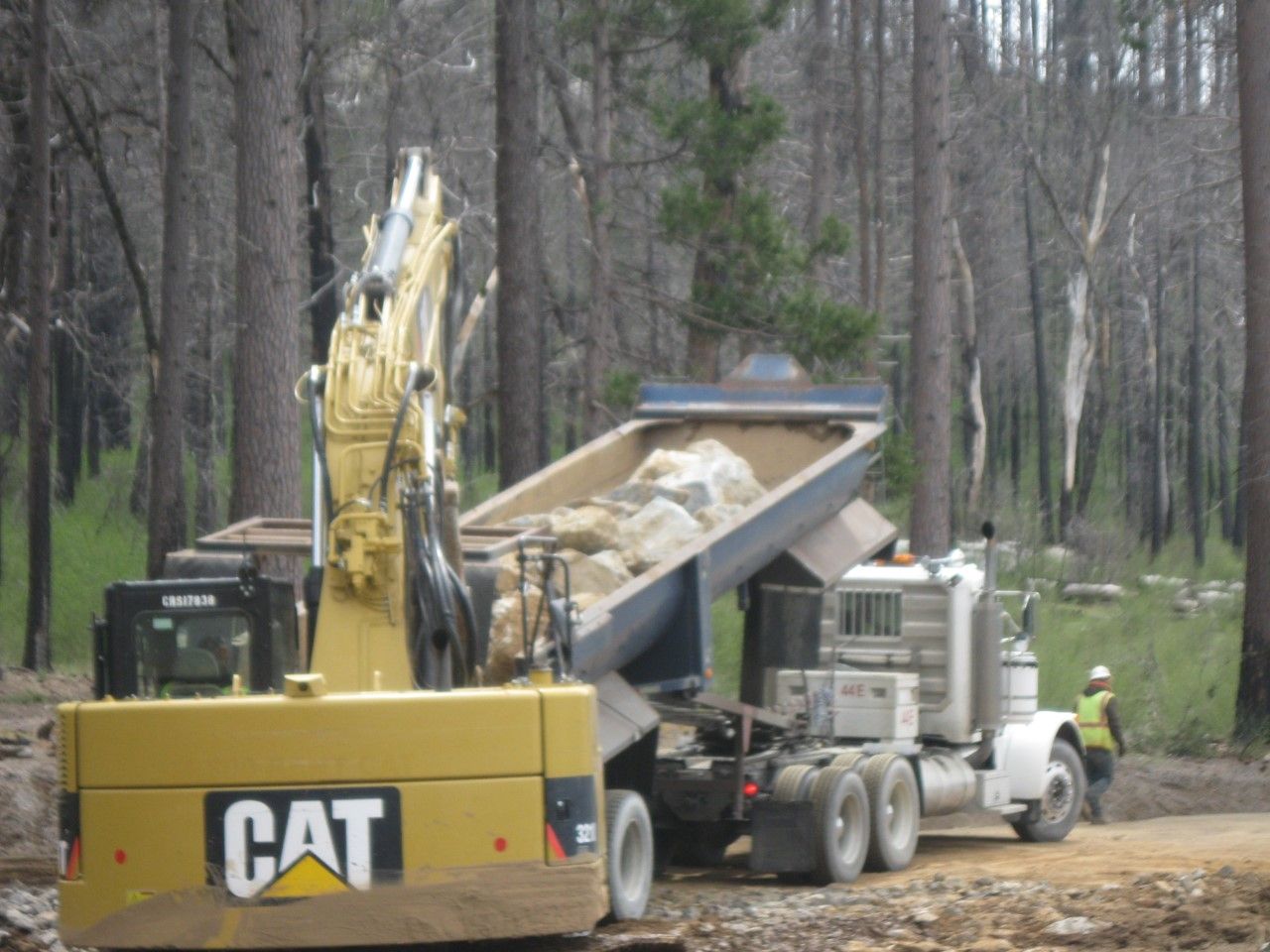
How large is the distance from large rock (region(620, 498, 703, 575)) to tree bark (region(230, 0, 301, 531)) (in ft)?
19.4

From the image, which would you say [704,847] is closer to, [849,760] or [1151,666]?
[849,760]

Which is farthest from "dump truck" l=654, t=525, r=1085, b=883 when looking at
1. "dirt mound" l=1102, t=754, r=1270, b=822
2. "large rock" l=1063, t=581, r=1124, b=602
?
"large rock" l=1063, t=581, r=1124, b=602

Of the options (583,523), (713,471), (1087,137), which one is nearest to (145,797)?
(583,523)

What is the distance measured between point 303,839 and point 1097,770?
11.5m

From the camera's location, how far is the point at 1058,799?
16.8m

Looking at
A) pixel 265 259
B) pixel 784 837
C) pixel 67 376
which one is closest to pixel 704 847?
pixel 784 837

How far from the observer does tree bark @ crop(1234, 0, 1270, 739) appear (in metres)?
23.3

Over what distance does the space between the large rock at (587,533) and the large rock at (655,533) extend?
0.09 m

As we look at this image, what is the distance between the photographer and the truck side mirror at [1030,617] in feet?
52.9

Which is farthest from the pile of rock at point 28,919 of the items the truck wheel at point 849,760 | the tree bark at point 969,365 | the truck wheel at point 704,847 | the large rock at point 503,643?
the tree bark at point 969,365

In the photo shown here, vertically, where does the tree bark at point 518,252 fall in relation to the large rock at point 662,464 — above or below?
above

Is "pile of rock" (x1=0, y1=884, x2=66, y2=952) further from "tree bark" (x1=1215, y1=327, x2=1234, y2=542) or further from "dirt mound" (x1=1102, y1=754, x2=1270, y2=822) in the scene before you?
"tree bark" (x1=1215, y1=327, x2=1234, y2=542)

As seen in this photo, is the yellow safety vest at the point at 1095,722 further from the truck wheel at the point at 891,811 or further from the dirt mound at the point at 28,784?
the dirt mound at the point at 28,784

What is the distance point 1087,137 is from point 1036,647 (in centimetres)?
2850
